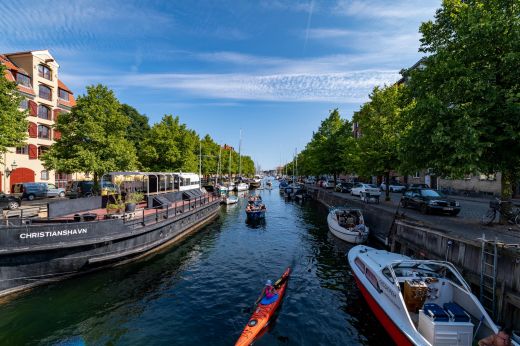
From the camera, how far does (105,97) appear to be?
2709cm

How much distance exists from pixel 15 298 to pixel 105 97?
2025 cm

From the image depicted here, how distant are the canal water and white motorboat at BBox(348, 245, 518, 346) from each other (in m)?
1.41

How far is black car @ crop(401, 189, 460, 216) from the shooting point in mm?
20375

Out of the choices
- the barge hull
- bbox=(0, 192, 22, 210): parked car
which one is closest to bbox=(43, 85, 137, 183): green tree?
bbox=(0, 192, 22, 210): parked car

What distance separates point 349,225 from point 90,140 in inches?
922

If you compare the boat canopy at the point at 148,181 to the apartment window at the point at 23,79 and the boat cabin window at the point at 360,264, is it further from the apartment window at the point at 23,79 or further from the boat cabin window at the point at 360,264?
the apartment window at the point at 23,79

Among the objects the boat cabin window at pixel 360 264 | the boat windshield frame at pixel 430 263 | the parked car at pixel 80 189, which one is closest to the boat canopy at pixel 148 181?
the parked car at pixel 80 189

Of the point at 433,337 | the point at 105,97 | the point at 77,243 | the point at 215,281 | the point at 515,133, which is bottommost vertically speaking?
the point at 215,281

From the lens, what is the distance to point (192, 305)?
12.0 m

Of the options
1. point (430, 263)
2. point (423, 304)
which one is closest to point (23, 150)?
point (430, 263)

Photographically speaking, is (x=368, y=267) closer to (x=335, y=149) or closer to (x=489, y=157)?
(x=489, y=157)

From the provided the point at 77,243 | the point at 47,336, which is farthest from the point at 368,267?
the point at 77,243

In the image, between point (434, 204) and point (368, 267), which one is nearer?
point (368, 267)

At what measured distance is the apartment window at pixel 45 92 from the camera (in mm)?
43781
